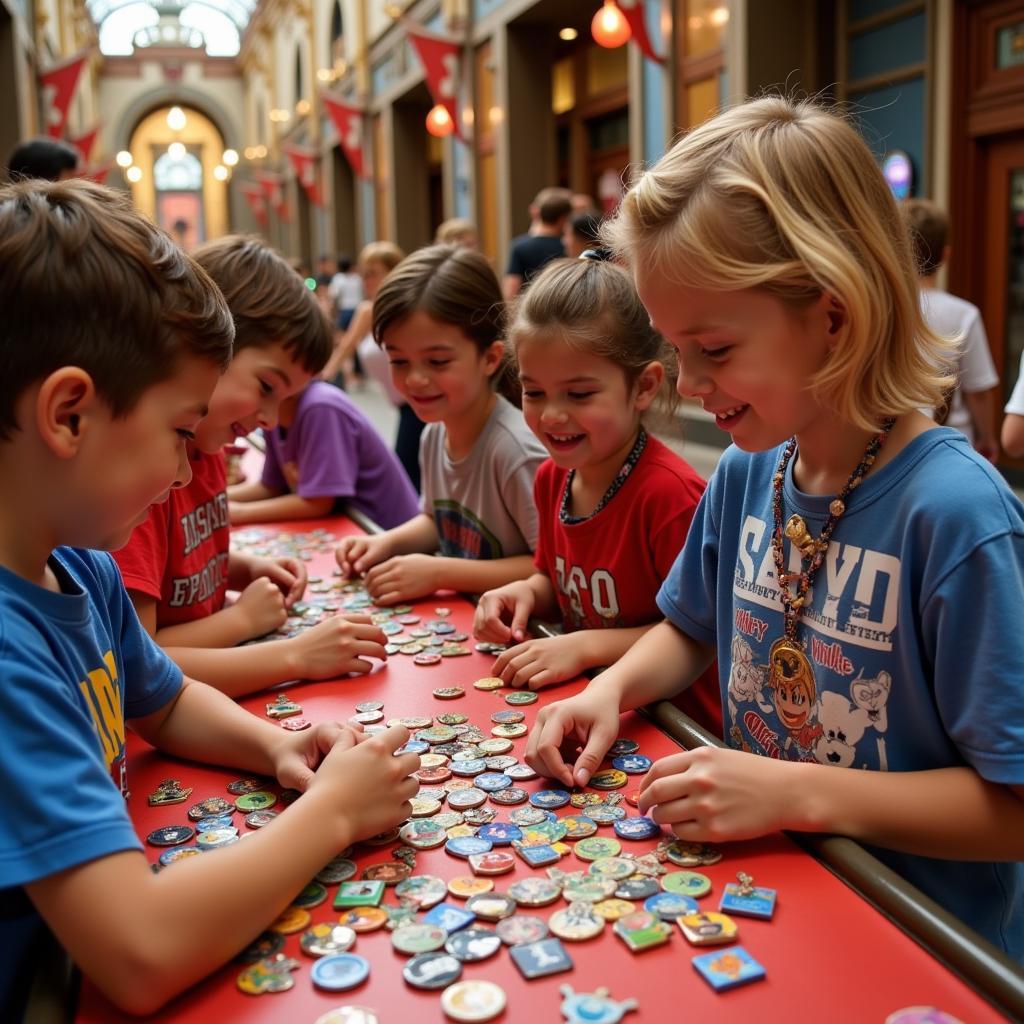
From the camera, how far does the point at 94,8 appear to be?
3638cm

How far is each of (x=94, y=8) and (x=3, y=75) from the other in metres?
25.5

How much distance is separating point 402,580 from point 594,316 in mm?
737

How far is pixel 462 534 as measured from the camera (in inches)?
115

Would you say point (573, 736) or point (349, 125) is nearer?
point (573, 736)

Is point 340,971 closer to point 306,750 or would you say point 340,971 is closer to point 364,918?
point 364,918

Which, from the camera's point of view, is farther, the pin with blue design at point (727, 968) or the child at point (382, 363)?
the child at point (382, 363)

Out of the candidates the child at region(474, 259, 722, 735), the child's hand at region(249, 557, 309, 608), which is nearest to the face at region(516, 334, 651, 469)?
the child at region(474, 259, 722, 735)

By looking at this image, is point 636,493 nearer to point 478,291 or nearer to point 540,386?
point 540,386

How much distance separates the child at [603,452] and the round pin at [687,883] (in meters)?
0.93

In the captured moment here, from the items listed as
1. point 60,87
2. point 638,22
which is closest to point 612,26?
point 638,22

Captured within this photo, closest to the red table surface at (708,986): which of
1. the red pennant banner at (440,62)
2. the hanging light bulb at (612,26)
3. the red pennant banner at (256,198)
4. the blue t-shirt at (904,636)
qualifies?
the blue t-shirt at (904,636)

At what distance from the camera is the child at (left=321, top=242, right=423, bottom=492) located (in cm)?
483

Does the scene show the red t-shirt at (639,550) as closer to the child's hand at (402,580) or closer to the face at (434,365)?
the child's hand at (402,580)

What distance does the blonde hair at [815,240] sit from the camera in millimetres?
1327
